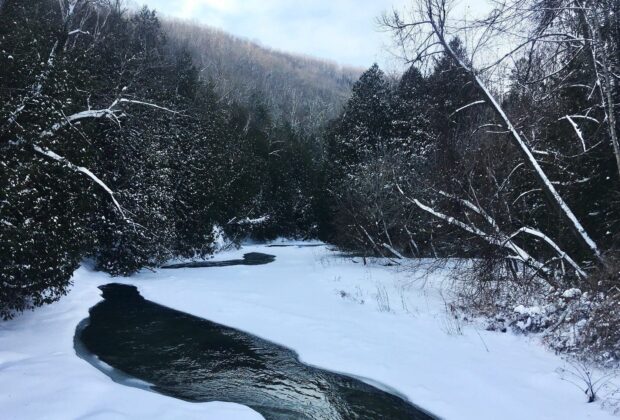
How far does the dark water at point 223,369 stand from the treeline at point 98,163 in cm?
238

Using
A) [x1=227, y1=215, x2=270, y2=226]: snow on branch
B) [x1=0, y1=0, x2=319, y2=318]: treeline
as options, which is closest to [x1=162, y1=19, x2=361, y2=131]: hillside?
[x1=227, y1=215, x2=270, y2=226]: snow on branch

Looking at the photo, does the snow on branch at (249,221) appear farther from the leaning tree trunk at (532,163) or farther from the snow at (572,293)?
the snow at (572,293)

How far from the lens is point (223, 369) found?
8086 mm

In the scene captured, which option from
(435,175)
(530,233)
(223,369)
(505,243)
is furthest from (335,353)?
(435,175)

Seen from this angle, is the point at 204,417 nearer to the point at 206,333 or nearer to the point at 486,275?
the point at 206,333

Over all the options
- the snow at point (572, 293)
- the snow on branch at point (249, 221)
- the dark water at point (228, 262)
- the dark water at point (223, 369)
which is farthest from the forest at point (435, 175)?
the snow on branch at point (249, 221)

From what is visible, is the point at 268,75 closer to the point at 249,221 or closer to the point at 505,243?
the point at 249,221

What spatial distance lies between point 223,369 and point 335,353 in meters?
2.29

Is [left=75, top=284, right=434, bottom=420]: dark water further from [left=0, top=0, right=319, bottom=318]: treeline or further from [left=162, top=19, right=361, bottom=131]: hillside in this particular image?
[left=162, top=19, right=361, bottom=131]: hillside

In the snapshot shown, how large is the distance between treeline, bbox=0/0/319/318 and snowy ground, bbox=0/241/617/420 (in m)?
2.10

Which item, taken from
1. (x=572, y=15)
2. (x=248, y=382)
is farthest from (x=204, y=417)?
(x=572, y=15)

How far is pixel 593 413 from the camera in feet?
19.0

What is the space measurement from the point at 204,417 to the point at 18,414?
2.21 m

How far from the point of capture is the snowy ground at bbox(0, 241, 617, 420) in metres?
5.80
